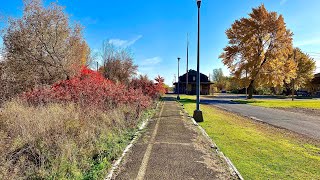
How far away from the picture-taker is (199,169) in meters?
5.21

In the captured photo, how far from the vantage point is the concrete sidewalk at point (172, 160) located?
16.0 ft

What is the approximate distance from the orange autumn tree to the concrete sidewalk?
95.9 ft

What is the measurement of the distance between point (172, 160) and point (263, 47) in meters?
33.9

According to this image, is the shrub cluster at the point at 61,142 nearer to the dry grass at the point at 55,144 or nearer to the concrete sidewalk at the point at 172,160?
the dry grass at the point at 55,144

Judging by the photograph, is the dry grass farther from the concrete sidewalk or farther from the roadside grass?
the roadside grass

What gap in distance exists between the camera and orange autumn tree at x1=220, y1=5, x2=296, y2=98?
1350 inches

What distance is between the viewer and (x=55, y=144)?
5.54m

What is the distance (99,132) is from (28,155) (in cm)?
226

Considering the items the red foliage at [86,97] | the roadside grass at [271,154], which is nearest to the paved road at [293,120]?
the roadside grass at [271,154]

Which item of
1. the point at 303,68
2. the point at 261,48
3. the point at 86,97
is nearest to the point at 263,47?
the point at 261,48

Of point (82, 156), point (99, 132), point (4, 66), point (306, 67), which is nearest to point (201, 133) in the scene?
point (99, 132)

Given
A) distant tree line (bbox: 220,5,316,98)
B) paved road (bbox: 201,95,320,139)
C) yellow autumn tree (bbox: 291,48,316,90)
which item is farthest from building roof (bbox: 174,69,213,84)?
paved road (bbox: 201,95,320,139)

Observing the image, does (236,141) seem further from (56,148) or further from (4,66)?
(4,66)

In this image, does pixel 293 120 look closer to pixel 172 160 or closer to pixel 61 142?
pixel 172 160
